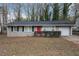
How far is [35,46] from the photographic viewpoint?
115 inches

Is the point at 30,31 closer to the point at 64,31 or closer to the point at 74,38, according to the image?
the point at 64,31

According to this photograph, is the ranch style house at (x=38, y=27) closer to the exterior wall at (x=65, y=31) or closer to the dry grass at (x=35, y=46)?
the exterior wall at (x=65, y=31)

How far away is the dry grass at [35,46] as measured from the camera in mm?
2836

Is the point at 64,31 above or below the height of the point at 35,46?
above

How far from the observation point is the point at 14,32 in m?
2.98

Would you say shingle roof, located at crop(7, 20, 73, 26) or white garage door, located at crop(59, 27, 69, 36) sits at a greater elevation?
shingle roof, located at crop(7, 20, 73, 26)

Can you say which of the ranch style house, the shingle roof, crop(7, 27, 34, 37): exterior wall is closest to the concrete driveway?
the ranch style house

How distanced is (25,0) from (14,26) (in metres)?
0.95

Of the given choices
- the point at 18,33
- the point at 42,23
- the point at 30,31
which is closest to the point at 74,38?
the point at 42,23

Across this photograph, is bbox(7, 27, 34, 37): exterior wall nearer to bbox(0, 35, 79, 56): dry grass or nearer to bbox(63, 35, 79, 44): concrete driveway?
bbox(0, 35, 79, 56): dry grass

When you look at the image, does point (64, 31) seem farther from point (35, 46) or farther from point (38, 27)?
point (35, 46)

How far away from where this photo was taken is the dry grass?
9.30ft

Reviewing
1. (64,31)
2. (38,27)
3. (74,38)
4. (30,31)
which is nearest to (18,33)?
(30,31)

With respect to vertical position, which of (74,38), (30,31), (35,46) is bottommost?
(35,46)
